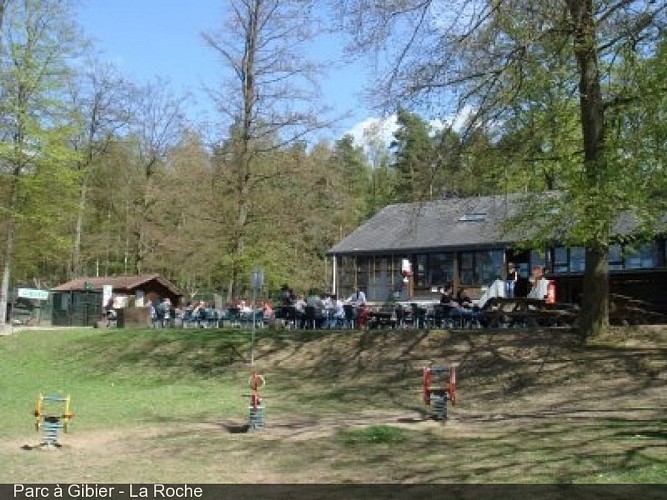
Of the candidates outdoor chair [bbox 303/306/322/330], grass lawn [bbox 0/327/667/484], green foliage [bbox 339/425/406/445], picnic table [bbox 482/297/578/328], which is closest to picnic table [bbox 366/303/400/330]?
outdoor chair [bbox 303/306/322/330]

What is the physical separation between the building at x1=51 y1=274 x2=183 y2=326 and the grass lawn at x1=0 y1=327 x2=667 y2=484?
440 inches

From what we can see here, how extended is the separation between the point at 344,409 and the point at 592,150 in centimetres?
698

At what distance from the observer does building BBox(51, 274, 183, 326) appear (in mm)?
38609

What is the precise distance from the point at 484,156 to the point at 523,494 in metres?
10.3

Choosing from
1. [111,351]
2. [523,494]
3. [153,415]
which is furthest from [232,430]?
[111,351]

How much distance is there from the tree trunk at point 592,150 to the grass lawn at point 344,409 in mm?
644

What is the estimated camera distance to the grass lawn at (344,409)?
1045cm

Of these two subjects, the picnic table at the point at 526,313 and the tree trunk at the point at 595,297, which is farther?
the picnic table at the point at 526,313

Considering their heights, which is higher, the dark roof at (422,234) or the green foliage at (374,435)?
the dark roof at (422,234)

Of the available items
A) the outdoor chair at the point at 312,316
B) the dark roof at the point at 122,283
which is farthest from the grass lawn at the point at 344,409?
the dark roof at the point at 122,283

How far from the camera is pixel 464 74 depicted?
55.8ft

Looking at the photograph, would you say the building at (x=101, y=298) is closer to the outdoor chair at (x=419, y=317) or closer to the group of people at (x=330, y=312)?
the group of people at (x=330, y=312)

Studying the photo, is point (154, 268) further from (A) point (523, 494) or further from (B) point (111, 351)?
(A) point (523, 494)

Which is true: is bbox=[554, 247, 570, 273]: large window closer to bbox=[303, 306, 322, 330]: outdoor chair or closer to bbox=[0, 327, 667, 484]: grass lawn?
bbox=[303, 306, 322, 330]: outdoor chair
